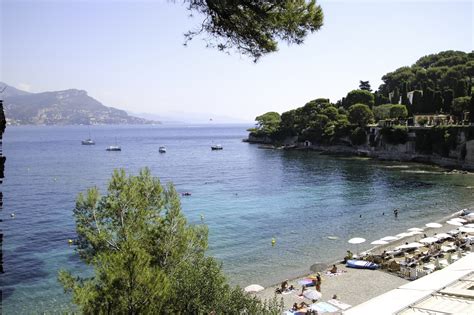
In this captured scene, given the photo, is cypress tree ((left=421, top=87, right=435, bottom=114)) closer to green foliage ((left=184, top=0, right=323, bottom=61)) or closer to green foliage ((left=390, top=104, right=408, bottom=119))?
green foliage ((left=390, top=104, right=408, bottom=119))

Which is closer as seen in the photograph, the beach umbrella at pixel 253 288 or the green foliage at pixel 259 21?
the green foliage at pixel 259 21

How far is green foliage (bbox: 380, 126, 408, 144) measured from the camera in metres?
74.1

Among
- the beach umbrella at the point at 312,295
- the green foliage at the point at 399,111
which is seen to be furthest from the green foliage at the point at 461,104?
the beach umbrella at the point at 312,295

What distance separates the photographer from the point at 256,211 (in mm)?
38094

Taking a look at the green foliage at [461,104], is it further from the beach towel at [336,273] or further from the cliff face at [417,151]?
the beach towel at [336,273]

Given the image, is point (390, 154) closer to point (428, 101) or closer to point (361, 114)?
point (428, 101)

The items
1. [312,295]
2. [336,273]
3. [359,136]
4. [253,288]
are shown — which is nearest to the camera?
[312,295]

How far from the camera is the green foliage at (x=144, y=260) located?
8586mm

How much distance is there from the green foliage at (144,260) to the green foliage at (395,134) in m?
68.6

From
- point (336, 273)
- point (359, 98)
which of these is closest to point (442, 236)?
point (336, 273)

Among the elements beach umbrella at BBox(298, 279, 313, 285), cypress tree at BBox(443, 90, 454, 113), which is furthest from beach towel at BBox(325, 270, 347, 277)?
cypress tree at BBox(443, 90, 454, 113)

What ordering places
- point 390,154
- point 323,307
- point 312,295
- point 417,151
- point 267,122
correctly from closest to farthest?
point 323,307
point 312,295
point 417,151
point 390,154
point 267,122

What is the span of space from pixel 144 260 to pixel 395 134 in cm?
7418

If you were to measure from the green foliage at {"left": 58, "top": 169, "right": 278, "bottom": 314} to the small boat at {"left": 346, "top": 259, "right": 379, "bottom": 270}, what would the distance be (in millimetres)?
11683
